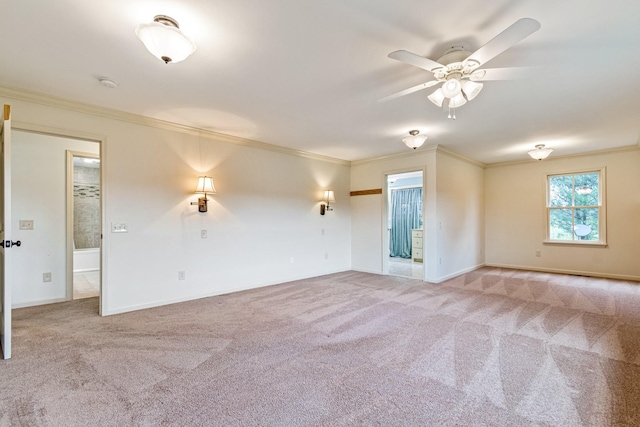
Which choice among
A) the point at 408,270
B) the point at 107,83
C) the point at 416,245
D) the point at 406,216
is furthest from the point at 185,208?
the point at 406,216

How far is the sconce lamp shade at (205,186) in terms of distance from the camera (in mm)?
4121

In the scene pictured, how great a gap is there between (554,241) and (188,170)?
7176 mm

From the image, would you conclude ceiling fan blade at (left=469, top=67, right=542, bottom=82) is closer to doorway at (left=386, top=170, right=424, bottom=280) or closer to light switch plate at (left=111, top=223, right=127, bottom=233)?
light switch plate at (left=111, top=223, right=127, bottom=233)

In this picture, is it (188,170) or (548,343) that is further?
(188,170)

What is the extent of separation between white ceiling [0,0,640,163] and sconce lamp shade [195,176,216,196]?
2.44ft

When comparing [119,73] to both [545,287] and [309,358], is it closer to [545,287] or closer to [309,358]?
[309,358]

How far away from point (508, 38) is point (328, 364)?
99.7 inches

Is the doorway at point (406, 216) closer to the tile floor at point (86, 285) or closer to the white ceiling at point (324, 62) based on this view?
the white ceiling at point (324, 62)

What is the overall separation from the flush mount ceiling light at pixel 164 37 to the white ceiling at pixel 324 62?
0.21ft

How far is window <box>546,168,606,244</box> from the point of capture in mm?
5754

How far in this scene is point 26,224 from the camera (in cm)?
394

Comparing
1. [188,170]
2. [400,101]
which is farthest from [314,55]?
[188,170]

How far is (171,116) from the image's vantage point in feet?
12.3

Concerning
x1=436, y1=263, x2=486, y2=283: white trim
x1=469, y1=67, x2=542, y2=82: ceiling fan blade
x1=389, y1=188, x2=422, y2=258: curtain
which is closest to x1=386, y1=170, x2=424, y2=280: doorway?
x1=389, y1=188, x2=422, y2=258: curtain
